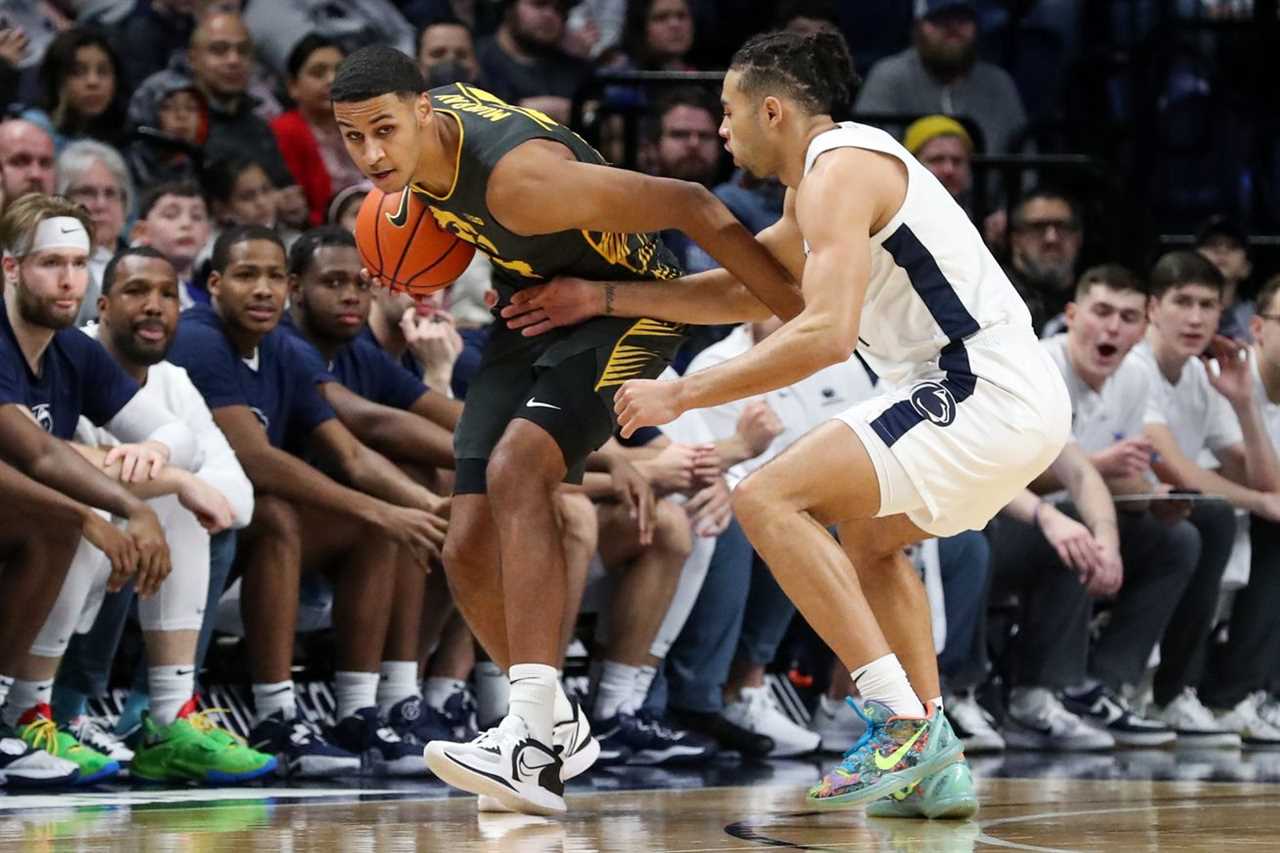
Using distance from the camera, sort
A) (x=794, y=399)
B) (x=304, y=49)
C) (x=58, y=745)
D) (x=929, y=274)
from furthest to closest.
Answer: (x=304, y=49) < (x=794, y=399) < (x=58, y=745) < (x=929, y=274)

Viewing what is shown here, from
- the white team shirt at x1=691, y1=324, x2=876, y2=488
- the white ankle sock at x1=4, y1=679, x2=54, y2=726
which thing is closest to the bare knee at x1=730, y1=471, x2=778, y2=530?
the white ankle sock at x1=4, y1=679, x2=54, y2=726

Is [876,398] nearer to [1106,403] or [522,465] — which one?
[522,465]

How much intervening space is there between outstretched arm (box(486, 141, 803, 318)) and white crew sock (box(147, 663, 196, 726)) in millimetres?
1734

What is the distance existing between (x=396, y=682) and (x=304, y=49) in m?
3.30

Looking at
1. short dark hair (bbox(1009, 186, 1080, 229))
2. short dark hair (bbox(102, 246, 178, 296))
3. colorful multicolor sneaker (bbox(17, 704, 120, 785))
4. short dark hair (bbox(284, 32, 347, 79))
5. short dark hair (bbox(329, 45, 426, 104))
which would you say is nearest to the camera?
short dark hair (bbox(329, 45, 426, 104))

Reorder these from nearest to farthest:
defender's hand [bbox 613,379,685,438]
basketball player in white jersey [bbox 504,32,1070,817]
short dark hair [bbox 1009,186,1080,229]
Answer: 1. defender's hand [bbox 613,379,685,438]
2. basketball player in white jersey [bbox 504,32,1070,817]
3. short dark hair [bbox 1009,186,1080,229]

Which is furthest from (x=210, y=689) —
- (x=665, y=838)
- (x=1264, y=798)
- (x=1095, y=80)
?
(x=1095, y=80)

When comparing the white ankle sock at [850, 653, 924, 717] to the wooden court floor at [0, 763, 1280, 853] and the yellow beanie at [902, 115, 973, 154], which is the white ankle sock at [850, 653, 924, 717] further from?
the yellow beanie at [902, 115, 973, 154]

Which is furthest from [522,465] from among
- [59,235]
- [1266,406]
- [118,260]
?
[1266,406]

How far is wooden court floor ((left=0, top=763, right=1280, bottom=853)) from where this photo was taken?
3.64m

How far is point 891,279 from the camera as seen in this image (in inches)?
166

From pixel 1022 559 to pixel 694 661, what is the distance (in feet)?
4.30

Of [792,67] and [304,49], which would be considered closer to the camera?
[792,67]

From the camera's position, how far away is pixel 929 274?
4133mm
